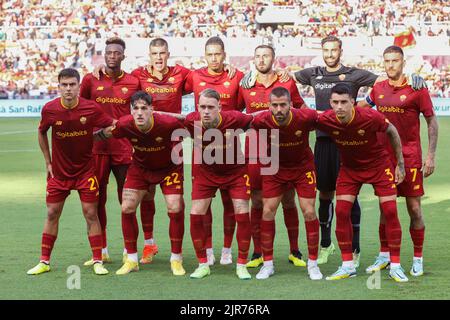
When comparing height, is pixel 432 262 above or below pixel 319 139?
below

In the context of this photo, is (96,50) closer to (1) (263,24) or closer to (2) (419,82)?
(1) (263,24)

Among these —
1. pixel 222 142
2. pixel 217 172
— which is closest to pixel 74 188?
pixel 217 172

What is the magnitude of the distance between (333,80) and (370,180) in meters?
1.34

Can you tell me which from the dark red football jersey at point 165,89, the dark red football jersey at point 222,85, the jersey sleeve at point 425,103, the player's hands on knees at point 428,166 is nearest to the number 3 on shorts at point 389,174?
the player's hands on knees at point 428,166

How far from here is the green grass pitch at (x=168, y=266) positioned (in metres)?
6.67

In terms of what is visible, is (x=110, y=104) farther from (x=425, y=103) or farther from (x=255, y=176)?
(x=425, y=103)

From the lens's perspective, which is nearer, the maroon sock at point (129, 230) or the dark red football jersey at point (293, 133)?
the dark red football jersey at point (293, 133)

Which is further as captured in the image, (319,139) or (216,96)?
(319,139)

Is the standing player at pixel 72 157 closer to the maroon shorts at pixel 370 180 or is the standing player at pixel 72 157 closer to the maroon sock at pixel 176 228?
the maroon sock at pixel 176 228

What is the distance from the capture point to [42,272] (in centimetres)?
751

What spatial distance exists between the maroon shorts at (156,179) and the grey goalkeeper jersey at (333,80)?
154cm

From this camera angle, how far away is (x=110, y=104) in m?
8.41
